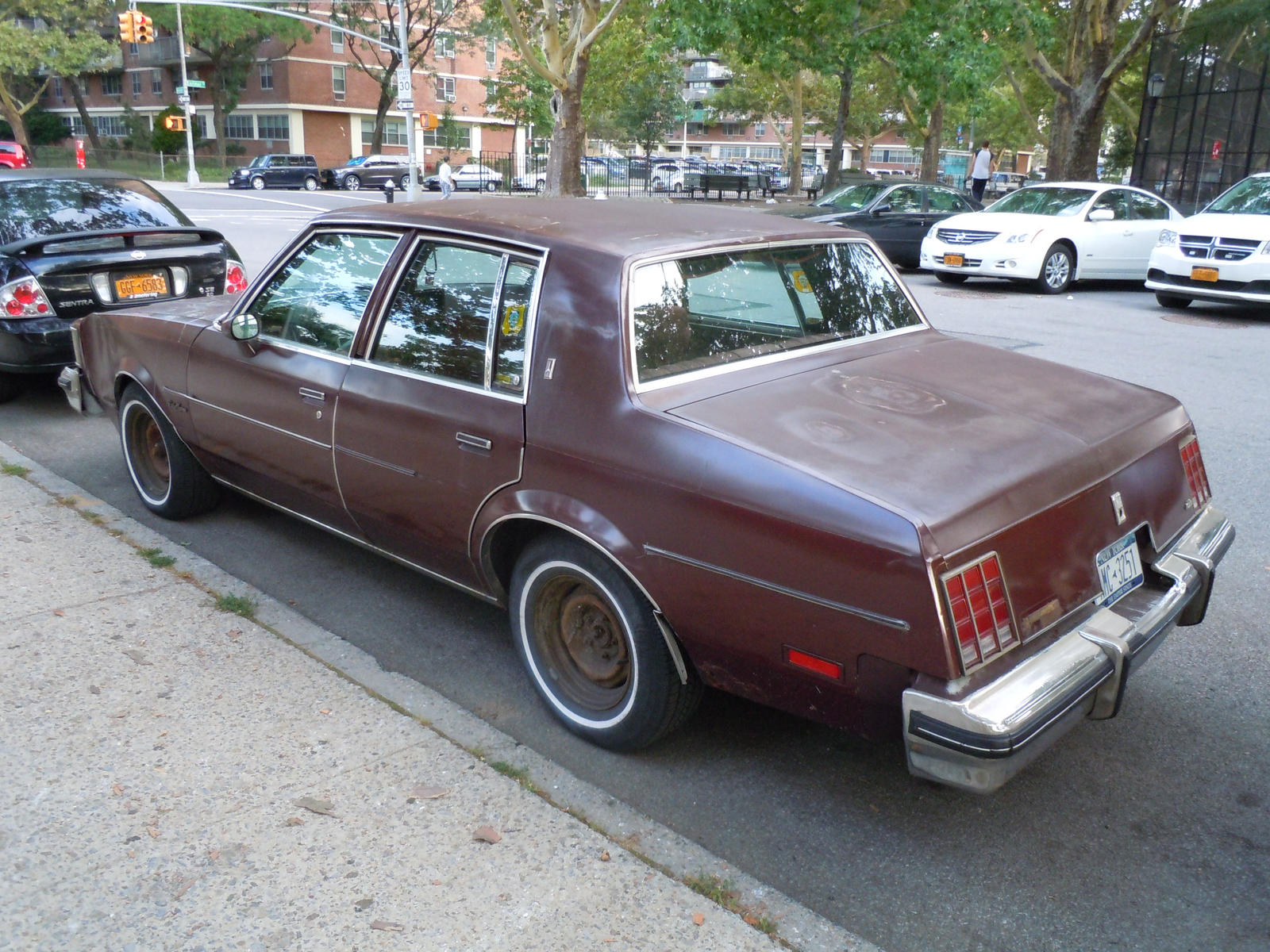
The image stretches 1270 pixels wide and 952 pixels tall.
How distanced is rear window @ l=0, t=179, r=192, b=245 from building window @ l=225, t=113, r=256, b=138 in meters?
61.8

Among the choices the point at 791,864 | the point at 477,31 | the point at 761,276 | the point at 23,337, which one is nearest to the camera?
the point at 791,864

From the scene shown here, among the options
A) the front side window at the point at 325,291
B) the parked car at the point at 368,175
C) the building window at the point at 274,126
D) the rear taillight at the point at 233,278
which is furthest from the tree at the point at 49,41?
the front side window at the point at 325,291

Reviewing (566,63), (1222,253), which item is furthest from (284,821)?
(566,63)

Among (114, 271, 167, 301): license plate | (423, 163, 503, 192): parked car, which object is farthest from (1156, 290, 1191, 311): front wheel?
(423, 163, 503, 192): parked car

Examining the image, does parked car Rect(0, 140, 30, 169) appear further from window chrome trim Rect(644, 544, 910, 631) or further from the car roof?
window chrome trim Rect(644, 544, 910, 631)

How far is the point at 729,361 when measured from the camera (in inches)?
139

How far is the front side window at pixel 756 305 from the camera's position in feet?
11.2

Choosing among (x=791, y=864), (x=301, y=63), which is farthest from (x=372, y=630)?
(x=301, y=63)

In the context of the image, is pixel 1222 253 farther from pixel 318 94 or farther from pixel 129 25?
pixel 318 94

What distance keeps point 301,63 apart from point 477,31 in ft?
43.0

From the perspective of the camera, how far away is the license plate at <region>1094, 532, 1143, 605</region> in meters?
3.12

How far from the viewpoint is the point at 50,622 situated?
4.22 meters

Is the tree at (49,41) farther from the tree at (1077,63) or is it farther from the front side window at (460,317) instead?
the front side window at (460,317)

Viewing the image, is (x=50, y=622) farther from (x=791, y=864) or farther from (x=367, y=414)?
(x=791, y=864)
